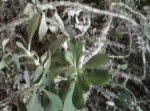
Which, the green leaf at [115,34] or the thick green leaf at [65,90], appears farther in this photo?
the green leaf at [115,34]

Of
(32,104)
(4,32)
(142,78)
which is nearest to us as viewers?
(32,104)

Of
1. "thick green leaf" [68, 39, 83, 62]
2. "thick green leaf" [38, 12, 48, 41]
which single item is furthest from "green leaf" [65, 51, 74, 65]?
"thick green leaf" [38, 12, 48, 41]

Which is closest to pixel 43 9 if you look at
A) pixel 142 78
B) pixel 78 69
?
pixel 78 69

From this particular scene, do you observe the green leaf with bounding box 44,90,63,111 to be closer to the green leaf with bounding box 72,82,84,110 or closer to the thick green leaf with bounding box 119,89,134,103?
the green leaf with bounding box 72,82,84,110

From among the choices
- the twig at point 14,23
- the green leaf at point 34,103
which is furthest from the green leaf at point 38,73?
the twig at point 14,23

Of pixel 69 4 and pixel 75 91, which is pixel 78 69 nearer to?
pixel 75 91

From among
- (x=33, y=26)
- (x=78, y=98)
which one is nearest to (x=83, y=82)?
(x=78, y=98)

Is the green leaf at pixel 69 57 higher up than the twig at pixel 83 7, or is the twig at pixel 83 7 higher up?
the twig at pixel 83 7

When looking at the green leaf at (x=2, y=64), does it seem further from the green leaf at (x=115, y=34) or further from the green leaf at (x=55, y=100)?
the green leaf at (x=115, y=34)

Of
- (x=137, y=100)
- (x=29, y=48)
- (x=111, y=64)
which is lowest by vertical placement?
(x=137, y=100)
